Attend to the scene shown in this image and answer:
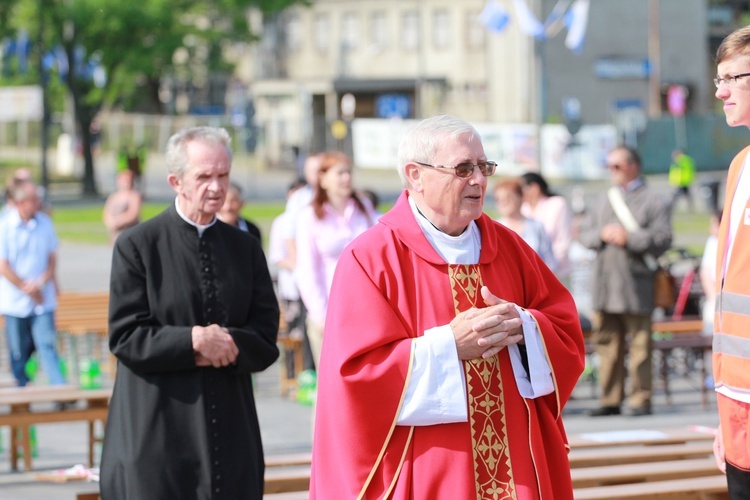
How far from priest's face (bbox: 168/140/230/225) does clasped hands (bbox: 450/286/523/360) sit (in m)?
1.42

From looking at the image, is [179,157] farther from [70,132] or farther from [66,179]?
[70,132]

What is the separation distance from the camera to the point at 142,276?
5.11 meters

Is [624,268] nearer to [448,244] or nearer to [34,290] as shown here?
[34,290]

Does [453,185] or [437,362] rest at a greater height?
[453,185]

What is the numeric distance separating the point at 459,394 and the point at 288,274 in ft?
27.8

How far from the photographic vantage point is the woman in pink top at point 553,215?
10.9 meters

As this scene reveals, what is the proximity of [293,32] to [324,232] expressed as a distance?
213 ft

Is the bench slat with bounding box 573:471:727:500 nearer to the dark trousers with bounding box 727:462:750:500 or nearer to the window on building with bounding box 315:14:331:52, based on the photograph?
the dark trousers with bounding box 727:462:750:500

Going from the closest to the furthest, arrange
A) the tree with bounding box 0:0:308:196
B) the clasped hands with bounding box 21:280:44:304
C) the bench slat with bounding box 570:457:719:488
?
the bench slat with bounding box 570:457:719:488 → the clasped hands with bounding box 21:280:44:304 → the tree with bounding box 0:0:308:196

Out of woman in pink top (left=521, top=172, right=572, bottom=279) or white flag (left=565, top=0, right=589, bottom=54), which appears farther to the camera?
white flag (left=565, top=0, right=589, bottom=54)

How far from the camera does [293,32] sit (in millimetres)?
72562

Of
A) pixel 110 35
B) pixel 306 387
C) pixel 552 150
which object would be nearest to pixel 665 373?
pixel 306 387

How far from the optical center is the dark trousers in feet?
14.3

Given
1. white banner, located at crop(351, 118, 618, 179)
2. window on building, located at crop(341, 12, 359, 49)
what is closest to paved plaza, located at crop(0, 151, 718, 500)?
white banner, located at crop(351, 118, 618, 179)
